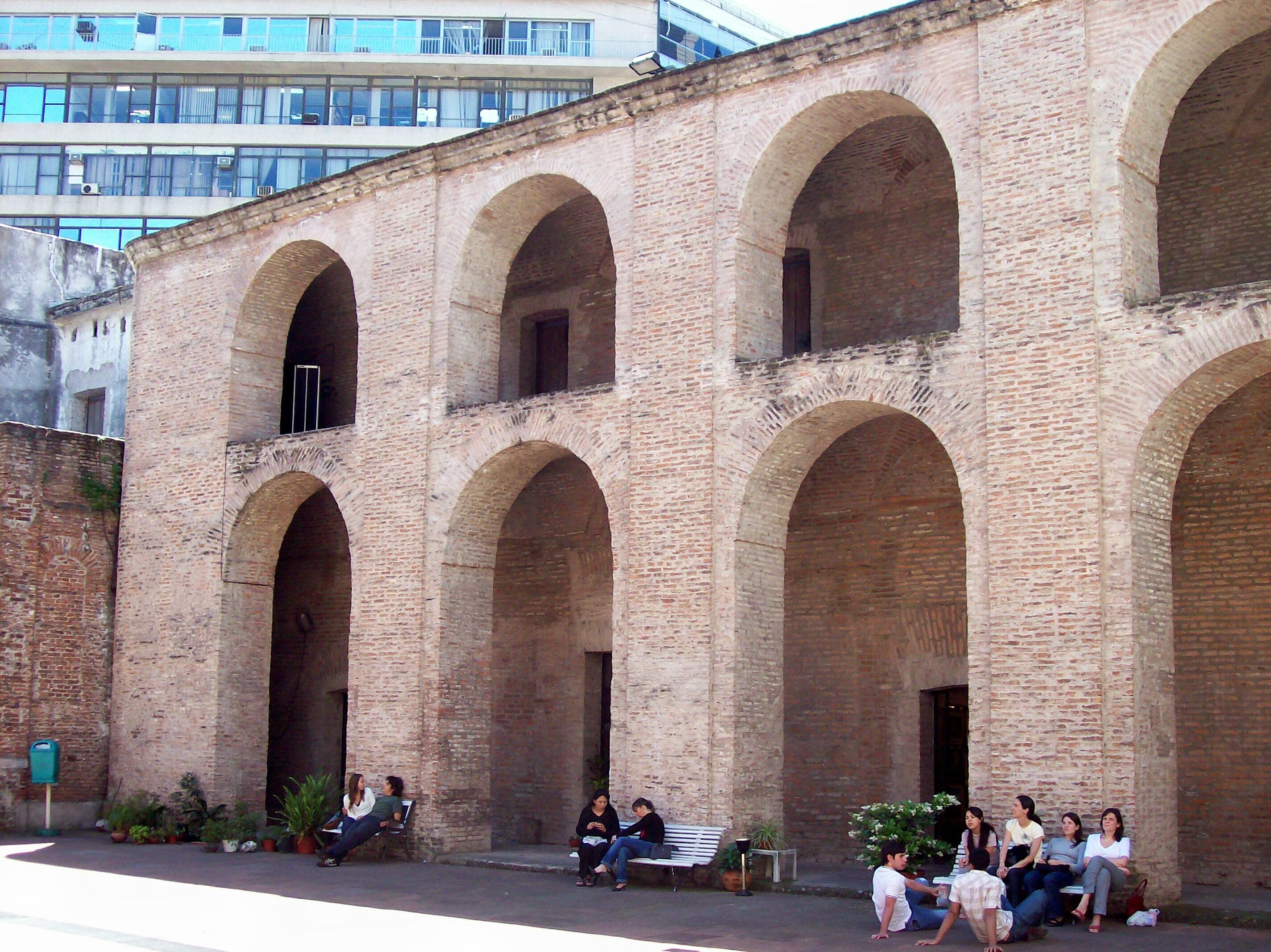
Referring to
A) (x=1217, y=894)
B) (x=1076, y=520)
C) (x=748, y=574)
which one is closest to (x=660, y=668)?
(x=748, y=574)

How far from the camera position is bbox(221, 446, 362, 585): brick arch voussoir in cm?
1669

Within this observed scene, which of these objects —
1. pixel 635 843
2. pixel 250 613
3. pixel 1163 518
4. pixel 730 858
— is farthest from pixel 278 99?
pixel 1163 518

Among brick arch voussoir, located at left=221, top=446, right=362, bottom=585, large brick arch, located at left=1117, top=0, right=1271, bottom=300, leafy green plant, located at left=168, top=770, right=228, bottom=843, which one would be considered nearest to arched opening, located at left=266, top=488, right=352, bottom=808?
brick arch voussoir, located at left=221, top=446, right=362, bottom=585

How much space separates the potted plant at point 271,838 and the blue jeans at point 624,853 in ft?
15.7

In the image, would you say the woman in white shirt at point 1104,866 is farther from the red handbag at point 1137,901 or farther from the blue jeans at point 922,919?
the blue jeans at point 922,919

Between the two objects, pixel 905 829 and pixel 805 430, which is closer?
pixel 905 829

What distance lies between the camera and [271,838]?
623 inches

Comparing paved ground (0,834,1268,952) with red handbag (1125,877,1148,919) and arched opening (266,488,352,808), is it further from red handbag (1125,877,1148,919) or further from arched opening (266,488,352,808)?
arched opening (266,488,352,808)

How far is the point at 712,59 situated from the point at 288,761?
10.6m

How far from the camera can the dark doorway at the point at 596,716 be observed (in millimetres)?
16453

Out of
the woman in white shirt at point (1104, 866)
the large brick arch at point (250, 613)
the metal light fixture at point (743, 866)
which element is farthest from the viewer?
the large brick arch at point (250, 613)

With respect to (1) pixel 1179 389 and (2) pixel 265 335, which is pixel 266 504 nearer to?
(2) pixel 265 335

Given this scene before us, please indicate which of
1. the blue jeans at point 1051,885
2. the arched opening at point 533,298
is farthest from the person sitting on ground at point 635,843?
the arched opening at point 533,298

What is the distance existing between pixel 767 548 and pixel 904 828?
9.54ft
